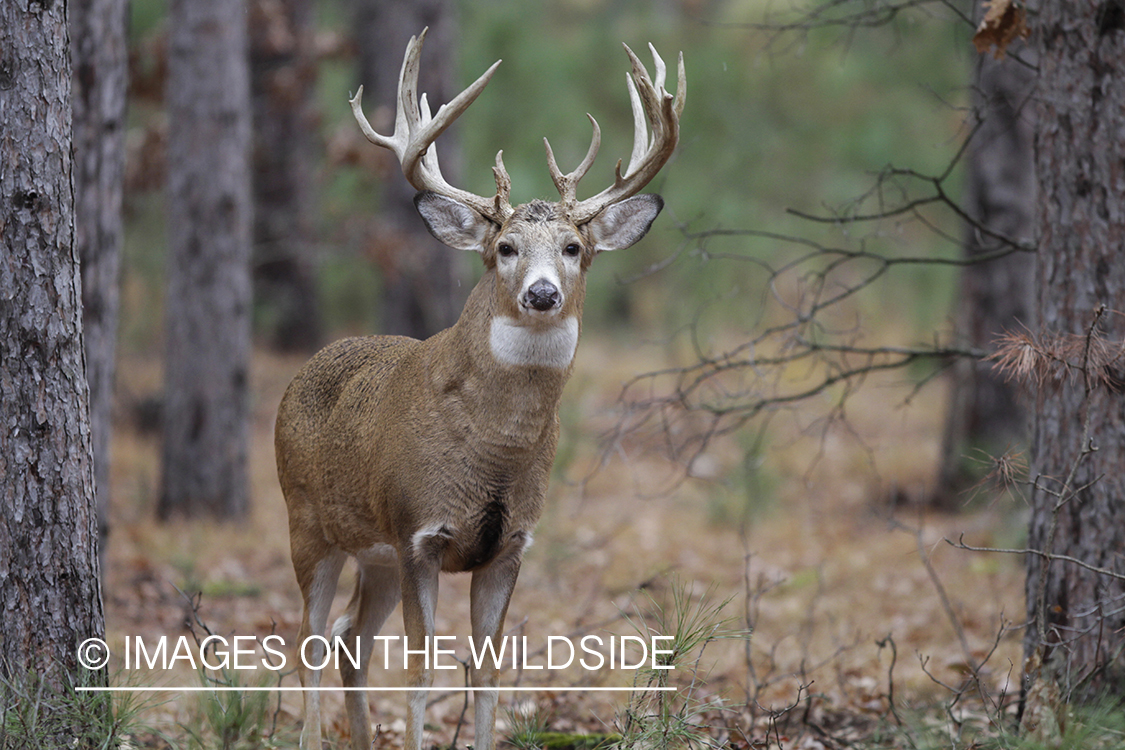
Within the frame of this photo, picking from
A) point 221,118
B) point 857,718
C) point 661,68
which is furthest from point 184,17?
point 857,718

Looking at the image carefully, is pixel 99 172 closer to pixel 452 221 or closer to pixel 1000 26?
pixel 452 221

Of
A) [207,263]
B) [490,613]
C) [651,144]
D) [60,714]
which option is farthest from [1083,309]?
[207,263]

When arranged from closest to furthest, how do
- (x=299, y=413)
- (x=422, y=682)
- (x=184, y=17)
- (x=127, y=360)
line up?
(x=422, y=682) < (x=299, y=413) < (x=184, y=17) < (x=127, y=360)

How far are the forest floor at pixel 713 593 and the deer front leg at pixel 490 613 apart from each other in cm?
31

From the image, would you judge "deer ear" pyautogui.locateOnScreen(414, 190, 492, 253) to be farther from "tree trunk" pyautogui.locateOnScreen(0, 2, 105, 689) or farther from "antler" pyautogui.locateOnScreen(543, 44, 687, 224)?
"tree trunk" pyautogui.locateOnScreen(0, 2, 105, 689)

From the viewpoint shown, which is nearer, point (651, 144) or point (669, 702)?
point (669, 702)

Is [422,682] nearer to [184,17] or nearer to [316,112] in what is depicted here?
[184,17]

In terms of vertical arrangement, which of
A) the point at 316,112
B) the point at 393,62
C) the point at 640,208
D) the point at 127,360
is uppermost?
the point at 316,112

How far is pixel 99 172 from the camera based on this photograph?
5.94 m

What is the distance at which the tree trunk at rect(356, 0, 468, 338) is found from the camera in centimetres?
1141

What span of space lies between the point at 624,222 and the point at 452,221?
634 mm

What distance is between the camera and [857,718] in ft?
17.2

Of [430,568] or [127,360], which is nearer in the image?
[430,568]

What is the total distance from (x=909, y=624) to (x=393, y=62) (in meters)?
8.43
